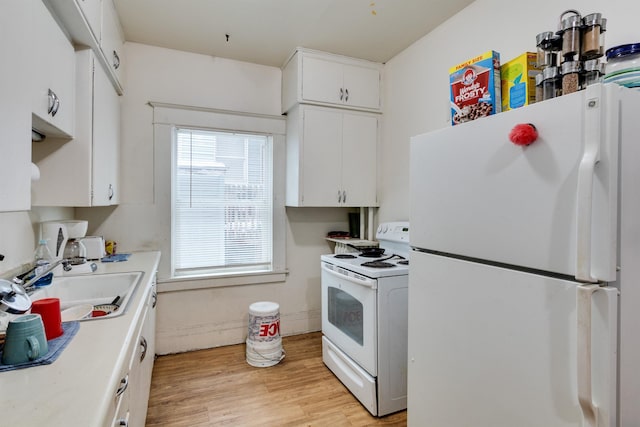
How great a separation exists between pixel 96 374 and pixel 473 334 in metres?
1.20

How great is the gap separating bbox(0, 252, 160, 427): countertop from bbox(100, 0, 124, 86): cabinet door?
1.64 meters

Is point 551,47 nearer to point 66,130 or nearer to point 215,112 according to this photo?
point 66,130

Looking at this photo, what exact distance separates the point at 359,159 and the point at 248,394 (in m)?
2.12

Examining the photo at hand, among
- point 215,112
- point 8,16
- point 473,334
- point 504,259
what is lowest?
point 473,334

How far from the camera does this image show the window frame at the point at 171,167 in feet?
9.20

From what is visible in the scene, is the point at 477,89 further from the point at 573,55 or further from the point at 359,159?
the point at 359,159

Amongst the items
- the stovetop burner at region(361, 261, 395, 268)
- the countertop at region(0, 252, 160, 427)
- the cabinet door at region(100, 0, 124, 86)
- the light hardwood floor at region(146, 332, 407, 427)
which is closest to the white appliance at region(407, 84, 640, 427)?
the stovetop burner at region(361, 261, 395, 268)

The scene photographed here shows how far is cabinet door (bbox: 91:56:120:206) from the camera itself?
1.88 metres

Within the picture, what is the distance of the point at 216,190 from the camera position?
3010 millimetres

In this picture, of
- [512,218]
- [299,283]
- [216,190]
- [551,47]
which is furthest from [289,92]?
[512,218]

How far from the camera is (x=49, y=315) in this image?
→ 1016 millimetres

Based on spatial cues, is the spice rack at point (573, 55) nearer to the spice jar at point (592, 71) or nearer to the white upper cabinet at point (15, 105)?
the spice jar at point (592, 71)

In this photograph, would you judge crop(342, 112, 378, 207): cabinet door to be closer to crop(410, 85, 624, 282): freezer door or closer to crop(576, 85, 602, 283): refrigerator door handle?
crop(410, 85, 624, 282): freezer door

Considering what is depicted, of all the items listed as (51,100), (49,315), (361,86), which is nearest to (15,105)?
(51,100)
